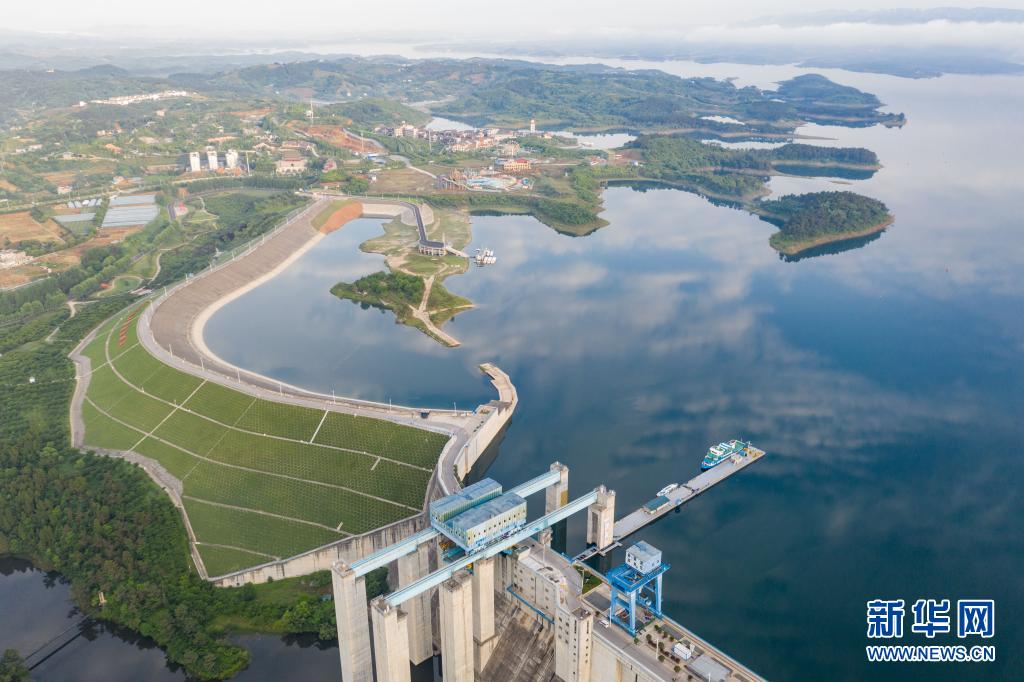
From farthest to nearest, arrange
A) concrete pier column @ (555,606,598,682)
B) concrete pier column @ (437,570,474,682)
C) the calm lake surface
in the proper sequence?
the calm lake surface → concrete pier column @ (437,570,474,682) → concrete pier column @ (555,606,598,682)

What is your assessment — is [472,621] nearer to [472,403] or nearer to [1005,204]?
[472,403]

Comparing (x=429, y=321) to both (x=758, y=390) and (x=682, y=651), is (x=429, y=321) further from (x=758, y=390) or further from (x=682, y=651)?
(x=682, y=651)

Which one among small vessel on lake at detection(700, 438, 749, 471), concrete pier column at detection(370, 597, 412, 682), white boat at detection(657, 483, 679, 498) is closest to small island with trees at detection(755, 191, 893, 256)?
small vessel on lake at detection(700, 438, 749, 471)

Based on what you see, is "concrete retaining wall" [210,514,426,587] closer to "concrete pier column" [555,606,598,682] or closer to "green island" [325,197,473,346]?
"concrete pier column" [555,606,598,682]

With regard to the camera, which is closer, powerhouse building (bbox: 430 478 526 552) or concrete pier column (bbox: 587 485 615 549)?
powerhouse building (bbox: 430 478 526 552)

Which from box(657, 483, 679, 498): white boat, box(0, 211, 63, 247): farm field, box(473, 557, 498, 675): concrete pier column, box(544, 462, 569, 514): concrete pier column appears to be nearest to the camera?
box(473, 557, 498, 675): concrete pier column

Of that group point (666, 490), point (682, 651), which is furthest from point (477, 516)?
point (666, 490)
